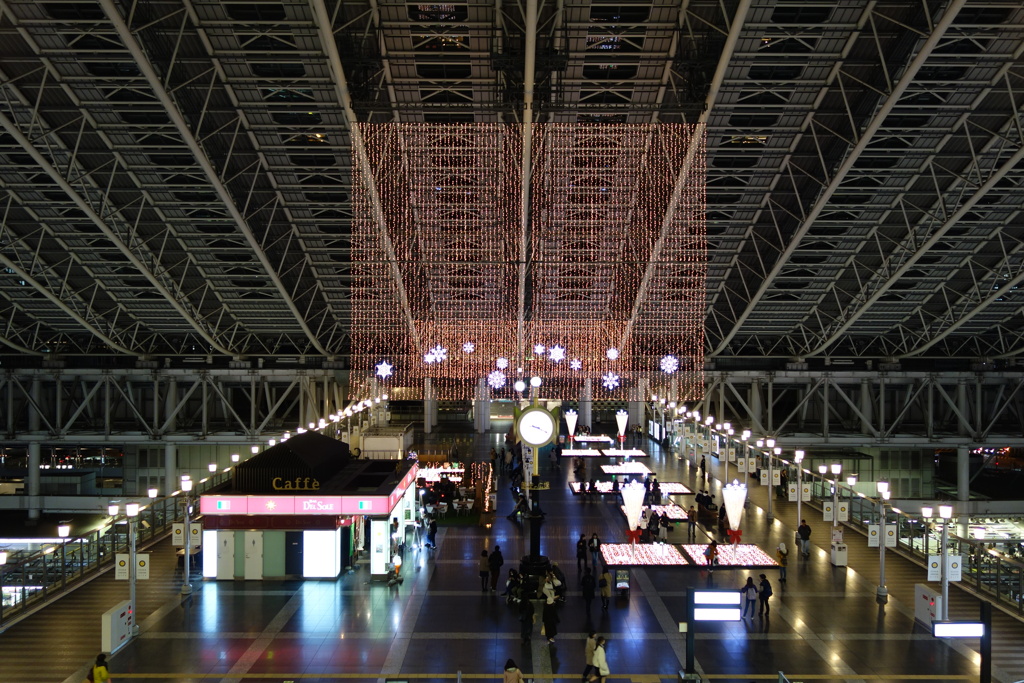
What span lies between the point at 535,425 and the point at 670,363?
30.1m

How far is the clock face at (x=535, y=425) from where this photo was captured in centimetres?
2003

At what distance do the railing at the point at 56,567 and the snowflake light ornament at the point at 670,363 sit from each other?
98.5 ft

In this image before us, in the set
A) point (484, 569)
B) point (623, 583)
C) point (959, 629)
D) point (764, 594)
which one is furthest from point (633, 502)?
point (959, 629)

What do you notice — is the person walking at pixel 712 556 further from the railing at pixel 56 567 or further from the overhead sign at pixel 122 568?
the railing at pixel 56 567

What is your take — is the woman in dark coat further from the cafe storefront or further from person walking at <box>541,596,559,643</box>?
the cafe storefront

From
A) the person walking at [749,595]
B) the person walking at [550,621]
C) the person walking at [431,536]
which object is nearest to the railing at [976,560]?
the person walking at [749,595]

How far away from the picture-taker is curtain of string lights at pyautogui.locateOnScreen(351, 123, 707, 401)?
32281 mm

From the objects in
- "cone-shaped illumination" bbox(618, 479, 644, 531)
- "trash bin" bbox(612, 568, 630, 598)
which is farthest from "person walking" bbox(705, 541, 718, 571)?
Answer: "trash bin" bbox(612, 568, 630, 598)

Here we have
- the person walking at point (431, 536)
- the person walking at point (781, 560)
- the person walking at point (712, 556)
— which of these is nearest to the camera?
the person walking at point (781, 560)

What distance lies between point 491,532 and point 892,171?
19.3 m

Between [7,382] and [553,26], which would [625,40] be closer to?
[553,26]

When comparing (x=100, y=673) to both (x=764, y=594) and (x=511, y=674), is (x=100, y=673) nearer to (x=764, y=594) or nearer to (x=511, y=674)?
(x=511, y=674)

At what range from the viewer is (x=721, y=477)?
129 feet

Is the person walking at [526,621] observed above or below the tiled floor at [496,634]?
above
